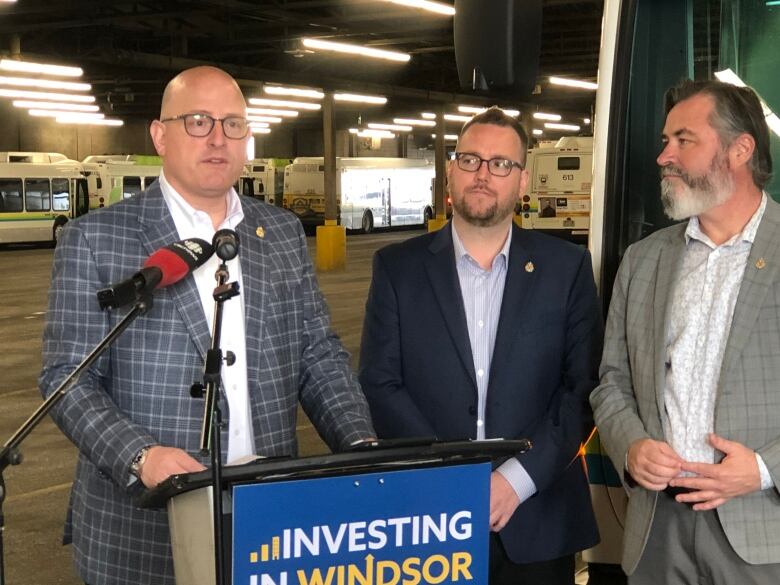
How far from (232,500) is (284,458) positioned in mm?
133

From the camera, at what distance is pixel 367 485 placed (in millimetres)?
2246

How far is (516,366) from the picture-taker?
11.5 feet

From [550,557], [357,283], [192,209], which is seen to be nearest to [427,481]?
[192,209]

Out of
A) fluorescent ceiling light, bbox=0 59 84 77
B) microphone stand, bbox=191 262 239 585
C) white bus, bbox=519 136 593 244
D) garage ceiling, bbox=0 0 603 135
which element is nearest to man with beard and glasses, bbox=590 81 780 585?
microphone stand, bbox=191 262 239 585

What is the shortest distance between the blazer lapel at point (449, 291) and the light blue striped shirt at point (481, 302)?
3 cm

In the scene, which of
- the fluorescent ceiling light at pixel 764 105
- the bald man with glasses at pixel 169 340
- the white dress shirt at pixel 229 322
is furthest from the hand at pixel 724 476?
the fluorescent ceiling light at pixel 764 105

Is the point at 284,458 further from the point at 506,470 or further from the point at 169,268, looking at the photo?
the point at 506,470

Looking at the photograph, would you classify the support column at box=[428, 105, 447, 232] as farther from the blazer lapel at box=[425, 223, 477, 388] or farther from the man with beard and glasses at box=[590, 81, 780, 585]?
the man with beard and glasses at box=[590, 81, 780, 585]

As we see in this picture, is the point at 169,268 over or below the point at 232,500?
over

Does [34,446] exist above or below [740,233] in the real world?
below

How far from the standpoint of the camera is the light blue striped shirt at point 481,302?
3545 mm

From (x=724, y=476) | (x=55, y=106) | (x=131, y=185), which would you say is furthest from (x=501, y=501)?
(x=131, y=185)

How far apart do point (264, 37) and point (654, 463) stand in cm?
1922

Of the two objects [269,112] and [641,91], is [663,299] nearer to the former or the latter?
[641,91]
